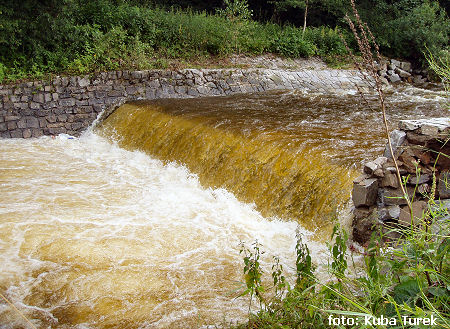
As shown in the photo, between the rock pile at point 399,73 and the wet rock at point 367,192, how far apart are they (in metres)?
9.89

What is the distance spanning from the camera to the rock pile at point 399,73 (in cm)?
1276

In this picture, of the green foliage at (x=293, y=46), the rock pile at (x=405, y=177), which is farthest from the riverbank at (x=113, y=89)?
the rock pile at (x=405, y=177)

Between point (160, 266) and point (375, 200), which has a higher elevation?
point (375, 200)

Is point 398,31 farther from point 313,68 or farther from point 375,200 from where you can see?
point 375,200

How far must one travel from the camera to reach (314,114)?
24.9 feet

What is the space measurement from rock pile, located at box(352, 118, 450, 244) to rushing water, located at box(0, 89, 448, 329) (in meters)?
0.55

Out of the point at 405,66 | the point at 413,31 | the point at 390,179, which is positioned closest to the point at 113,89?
the point at 390,179

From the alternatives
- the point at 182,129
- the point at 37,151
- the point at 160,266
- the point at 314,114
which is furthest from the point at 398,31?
the point at 160,266

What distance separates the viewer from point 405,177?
3482 millimetres

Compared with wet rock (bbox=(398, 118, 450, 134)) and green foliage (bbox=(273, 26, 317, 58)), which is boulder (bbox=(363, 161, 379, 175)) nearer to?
wet rock (bbox=(398, 118, 450, 134))

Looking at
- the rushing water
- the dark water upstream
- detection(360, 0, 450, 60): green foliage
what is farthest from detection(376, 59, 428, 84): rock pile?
the rushing water

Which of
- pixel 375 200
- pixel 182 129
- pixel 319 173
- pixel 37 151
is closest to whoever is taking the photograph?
pixel 375 200

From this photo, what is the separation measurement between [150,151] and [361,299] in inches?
230

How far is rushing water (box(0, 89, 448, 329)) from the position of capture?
3.32 meters
